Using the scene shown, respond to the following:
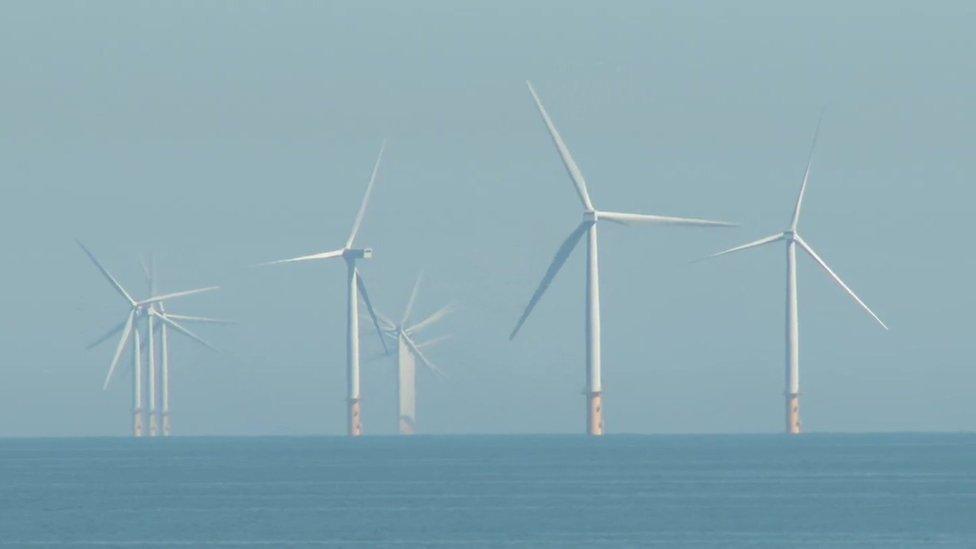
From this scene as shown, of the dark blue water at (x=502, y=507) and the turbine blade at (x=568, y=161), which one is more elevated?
the turbine blade at (x=568, y=161)

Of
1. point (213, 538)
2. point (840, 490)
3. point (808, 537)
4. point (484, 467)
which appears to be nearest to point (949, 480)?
point (840, 490)

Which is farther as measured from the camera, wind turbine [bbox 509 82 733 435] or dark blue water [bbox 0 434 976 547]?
wind turbine [bbox 509 82 733 435]

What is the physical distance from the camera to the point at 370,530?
105000 millimetres

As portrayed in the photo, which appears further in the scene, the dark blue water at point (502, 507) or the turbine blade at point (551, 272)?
the turbine blade at point (551, 272)

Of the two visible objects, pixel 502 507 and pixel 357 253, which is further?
pixel 357 253

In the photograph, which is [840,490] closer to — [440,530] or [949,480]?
[949,480]

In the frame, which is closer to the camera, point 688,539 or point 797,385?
point 688,539

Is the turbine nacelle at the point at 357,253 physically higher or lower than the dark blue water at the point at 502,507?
higher

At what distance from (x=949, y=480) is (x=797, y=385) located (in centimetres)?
3330

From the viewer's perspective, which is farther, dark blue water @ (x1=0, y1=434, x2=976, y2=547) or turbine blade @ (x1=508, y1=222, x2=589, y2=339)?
turbine blade @ (x1=508, y1=222, x2=589, y2=339)

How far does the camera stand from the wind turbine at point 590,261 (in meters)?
144

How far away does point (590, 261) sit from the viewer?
16250 cm

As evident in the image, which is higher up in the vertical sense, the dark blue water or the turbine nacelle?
the turbine nacelle

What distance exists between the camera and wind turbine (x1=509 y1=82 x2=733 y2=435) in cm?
14406
